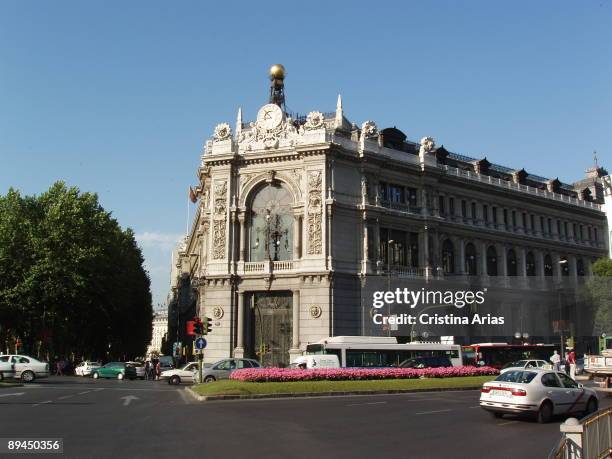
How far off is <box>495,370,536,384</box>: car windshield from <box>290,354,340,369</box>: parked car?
18.0 metres

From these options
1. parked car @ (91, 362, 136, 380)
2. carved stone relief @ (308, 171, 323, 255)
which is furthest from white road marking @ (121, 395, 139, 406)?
parked car @ (91, 362, 136, 380)

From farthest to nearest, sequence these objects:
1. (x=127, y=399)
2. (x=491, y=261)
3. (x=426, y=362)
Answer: (x=491, y=261)
(x=426, y=362)
(x=127, y=399)

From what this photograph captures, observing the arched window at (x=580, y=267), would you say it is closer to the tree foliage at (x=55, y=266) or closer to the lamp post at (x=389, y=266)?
the lamp post at (x=389, y=266)

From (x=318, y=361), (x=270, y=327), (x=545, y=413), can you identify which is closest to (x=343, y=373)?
(x=318, y=361)

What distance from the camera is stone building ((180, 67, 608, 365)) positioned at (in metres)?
49.6

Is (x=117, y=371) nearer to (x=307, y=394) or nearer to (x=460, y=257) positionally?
(x=307, y=394)

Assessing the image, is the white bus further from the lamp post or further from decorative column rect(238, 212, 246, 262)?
decorative column rect(238, 212, 246, 262)

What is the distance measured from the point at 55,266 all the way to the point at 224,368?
74.3 feet

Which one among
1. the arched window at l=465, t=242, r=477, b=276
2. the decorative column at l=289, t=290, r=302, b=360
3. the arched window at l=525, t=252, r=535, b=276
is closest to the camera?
the decorative column at l=289, t=290, r=302, b=360

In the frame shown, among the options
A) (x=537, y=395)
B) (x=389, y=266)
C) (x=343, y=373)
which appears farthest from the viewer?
(x=389, y=266)

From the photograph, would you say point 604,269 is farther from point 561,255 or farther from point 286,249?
point 286,249

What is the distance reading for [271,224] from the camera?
5184 cm

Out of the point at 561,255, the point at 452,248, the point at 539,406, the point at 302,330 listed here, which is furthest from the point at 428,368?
the point at 561,255

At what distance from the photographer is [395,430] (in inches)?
666
